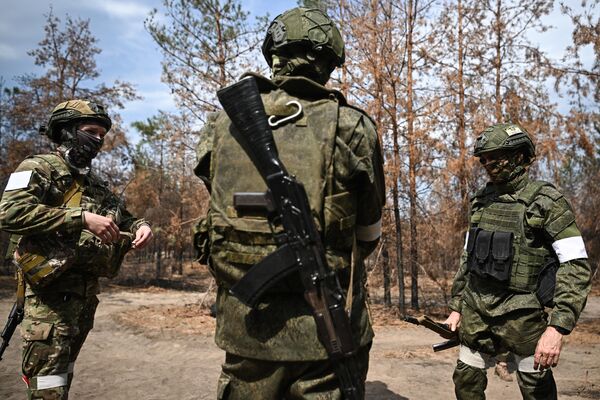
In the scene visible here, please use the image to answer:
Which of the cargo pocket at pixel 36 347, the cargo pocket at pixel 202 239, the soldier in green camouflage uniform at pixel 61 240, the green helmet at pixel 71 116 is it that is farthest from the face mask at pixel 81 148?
the cargo pocket at pixel 202 239

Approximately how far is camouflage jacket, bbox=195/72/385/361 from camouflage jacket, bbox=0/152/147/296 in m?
1.29

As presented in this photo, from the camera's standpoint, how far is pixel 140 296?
47.2 feet

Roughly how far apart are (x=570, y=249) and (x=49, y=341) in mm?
3406

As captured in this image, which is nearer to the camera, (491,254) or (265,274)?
(265,274)

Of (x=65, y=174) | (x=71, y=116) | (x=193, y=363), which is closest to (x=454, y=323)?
(x=65, y=174)

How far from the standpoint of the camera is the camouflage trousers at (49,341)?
2.71 meters

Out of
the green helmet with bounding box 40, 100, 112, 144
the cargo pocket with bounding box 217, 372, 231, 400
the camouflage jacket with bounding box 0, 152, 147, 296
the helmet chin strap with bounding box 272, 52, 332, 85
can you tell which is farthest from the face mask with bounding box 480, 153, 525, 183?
the green helmet with bounding box 40, 100, 112, 144

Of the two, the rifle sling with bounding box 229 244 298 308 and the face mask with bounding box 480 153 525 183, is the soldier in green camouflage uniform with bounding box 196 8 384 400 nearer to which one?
the rifle sling with bounding box 229 244 298 308

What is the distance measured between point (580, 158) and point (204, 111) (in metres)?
8.91

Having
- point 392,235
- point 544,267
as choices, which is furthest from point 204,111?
point 544,267

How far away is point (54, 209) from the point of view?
2.66m

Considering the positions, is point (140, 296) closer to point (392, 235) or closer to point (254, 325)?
point (392, 235)

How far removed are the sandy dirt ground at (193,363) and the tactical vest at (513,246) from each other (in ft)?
6.94

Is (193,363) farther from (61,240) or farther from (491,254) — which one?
(491,254)
